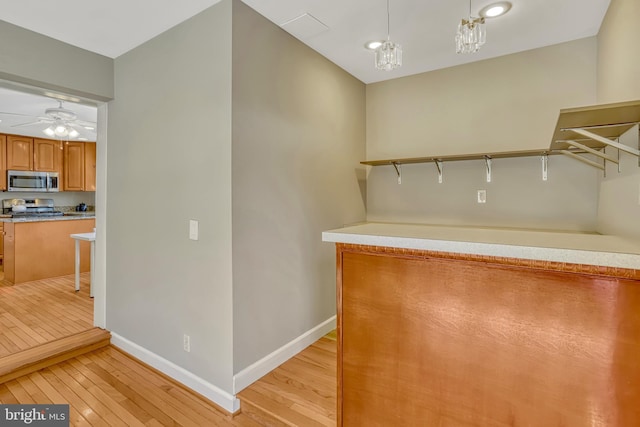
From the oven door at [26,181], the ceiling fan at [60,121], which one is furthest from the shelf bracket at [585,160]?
the oven door at [26,181]

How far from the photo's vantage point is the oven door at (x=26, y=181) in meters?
5.52

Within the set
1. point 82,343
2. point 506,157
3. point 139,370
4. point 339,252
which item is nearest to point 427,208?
point 506,157

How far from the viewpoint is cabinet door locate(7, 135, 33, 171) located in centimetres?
557

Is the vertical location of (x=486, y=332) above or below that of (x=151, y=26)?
below

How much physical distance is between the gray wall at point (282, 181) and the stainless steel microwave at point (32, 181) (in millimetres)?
5940

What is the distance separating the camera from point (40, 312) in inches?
134

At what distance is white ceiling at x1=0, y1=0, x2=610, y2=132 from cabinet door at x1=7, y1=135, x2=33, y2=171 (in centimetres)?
470

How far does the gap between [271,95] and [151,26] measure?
962 mm

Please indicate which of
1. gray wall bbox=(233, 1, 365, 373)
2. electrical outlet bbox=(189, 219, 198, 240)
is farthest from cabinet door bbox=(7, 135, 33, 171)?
gray wall bbox=(233, 1, 365, 373)

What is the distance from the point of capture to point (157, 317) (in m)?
2.39

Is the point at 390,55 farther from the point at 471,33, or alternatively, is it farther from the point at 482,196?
the point at 482,196

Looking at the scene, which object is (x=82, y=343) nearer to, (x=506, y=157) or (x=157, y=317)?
(x=157, y=317)

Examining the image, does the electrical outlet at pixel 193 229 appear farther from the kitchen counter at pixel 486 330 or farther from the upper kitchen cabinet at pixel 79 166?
the upper kitchen cabinet at pixel 79 166

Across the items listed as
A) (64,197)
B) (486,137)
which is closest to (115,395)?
(486,137)
